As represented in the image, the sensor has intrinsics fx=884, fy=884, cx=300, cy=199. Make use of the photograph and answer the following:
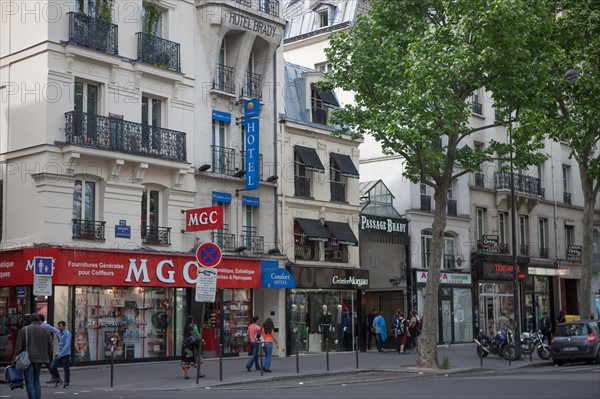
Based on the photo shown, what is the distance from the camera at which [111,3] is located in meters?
28.1

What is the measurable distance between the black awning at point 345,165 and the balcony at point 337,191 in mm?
612

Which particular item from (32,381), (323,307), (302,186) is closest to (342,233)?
(302,186)

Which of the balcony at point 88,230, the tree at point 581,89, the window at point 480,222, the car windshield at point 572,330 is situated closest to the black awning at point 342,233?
the tree at point 581,89

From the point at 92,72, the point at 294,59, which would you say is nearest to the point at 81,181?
the point at 92,72

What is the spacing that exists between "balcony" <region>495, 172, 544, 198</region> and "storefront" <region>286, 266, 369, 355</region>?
38.5 feet

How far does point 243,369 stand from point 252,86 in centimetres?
1163

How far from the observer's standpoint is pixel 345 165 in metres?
36.1

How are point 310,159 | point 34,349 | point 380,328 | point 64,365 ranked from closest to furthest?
point 34,349 < point 64,365 < point 310,159 < point 380,328

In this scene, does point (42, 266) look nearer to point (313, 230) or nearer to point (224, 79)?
point (224, 79)

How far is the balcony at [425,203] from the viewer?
40938 mm

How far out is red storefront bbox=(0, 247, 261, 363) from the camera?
26.0 m

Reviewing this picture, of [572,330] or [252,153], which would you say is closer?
[572,330]

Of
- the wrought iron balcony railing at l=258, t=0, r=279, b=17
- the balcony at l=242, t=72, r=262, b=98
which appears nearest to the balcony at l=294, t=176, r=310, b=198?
the balcony at l=242, t=72, r=262, b=98

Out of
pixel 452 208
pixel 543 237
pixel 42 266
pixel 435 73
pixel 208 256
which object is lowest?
pixel 42 266
